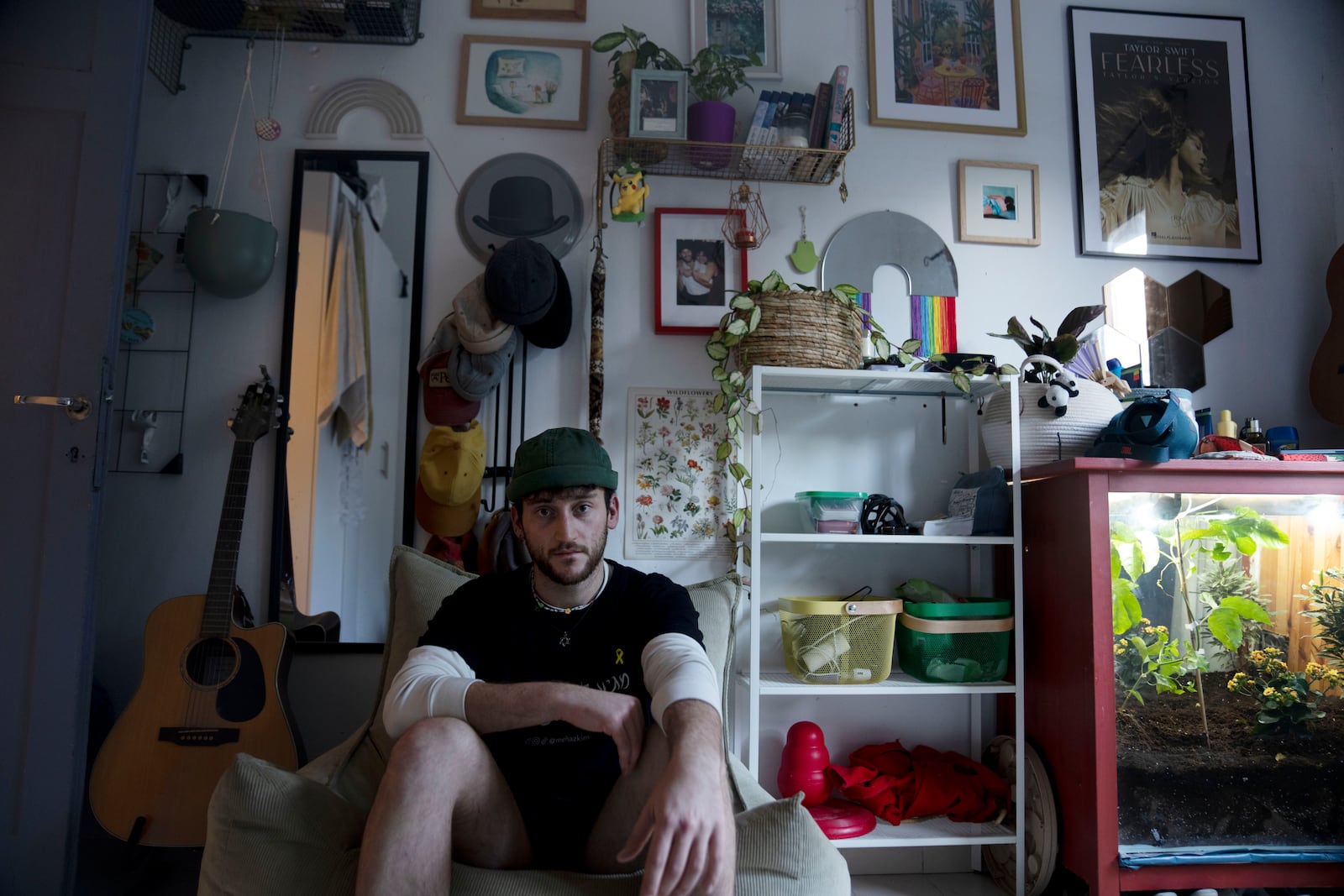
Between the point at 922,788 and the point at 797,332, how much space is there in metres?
1.26

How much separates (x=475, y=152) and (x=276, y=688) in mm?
1610

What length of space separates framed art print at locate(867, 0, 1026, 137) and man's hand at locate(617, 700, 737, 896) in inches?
86.6

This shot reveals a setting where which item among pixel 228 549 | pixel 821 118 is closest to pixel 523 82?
pixel 821 118

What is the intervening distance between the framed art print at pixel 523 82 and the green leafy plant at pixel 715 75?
361mm

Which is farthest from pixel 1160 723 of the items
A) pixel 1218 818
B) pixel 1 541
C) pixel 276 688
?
pixel 1 541

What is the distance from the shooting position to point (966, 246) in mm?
2645

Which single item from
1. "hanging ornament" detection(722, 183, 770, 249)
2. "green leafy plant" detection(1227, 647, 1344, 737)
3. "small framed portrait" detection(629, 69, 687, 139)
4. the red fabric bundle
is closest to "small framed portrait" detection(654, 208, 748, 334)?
"hanging ornament" detection(722, 183, 770, 249)

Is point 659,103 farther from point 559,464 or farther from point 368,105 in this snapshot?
point 559,464

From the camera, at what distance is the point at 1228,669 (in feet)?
6.88

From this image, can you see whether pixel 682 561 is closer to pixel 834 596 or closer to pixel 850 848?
pixel 834 596

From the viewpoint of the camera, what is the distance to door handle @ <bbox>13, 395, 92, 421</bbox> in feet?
6.40

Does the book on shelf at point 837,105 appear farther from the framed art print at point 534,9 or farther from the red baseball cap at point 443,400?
the red baseball cap at point 443,400

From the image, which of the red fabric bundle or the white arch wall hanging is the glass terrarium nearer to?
the red fabric bundle

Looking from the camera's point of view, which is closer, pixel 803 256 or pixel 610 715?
pixel 610 715
